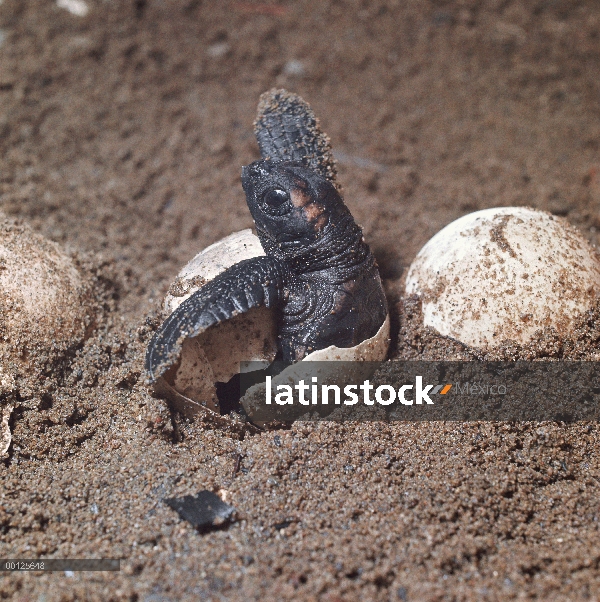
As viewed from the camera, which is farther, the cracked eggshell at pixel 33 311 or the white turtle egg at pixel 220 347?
the cracked eggshell at pixel 33 311

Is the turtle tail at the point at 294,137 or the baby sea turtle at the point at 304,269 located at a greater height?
the turtle tail at the point at 294,137

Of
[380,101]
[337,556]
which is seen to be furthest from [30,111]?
[337,556]

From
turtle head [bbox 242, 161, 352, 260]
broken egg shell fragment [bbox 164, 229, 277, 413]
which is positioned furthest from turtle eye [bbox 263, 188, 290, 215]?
broken egg shell fragment [bbox 164, 229, 277, 413]

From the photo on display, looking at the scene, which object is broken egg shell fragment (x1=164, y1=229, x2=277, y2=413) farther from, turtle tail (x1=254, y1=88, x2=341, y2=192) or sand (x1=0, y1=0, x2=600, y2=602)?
turtle tail (x1=254, y1=88, x2=341, y2=192)

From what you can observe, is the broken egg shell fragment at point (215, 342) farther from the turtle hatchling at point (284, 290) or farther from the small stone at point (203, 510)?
the small stone at point (203, 510)

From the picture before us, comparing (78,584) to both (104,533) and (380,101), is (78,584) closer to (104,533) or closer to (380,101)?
(104,533)
